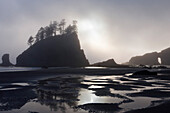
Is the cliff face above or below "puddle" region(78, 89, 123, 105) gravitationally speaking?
above

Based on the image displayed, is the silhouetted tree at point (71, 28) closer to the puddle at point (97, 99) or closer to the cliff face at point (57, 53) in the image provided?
the cliff face at point (57, 53)

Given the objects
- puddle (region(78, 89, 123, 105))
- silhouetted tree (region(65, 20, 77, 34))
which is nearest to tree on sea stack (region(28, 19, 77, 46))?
silhouetted tree (region(65, 20, 77, 34))

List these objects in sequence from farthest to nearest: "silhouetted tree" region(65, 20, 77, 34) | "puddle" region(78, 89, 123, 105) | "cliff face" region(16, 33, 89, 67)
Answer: "silhouetted tree" region(65, 20, 77, 34) < "cliff face" region(16, 33, 89, 67) < "puddle" region(78, 89, 123, 105)

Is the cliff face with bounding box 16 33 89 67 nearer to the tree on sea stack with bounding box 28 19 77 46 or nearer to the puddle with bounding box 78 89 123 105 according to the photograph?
the tree on sea stack with bounding box 28 19 77 46

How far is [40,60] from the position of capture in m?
157

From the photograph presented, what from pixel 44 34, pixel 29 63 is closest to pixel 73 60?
pixel 29 63

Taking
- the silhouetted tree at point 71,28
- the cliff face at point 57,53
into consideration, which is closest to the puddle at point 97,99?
the cliff face at point 57,53

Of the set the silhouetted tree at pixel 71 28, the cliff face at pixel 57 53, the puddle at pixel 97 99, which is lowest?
the puddle at pixel 97 99

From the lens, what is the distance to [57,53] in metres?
158

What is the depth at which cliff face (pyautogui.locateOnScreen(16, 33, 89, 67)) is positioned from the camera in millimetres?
156625

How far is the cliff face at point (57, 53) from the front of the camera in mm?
156625

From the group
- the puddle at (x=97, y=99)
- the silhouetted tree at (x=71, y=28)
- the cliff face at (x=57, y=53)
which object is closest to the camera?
the puddle at (x=97, y=99)

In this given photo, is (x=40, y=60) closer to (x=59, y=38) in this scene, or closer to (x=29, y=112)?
(x=59, y=38)

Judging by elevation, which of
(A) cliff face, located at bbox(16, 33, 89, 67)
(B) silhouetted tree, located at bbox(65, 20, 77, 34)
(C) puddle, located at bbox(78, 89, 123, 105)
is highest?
(B) silhouetted tree, located at bbox(65, 20, 77, 34)
